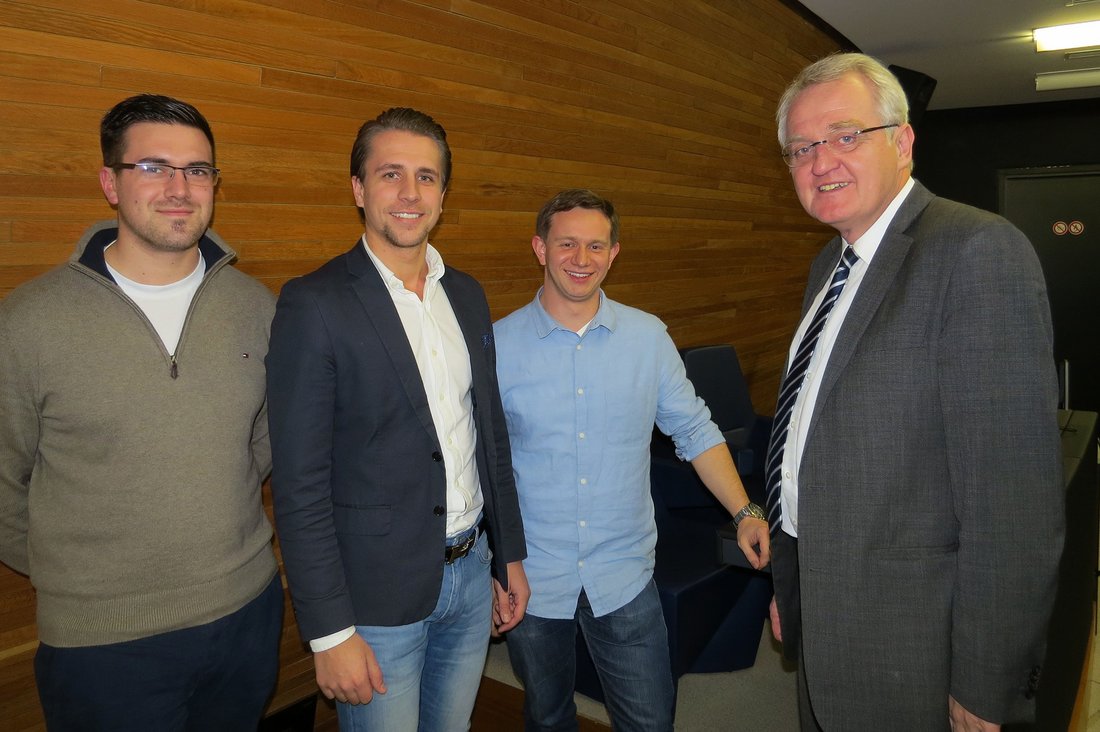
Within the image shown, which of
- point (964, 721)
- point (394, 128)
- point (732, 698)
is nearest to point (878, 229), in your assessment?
point (964, 721)

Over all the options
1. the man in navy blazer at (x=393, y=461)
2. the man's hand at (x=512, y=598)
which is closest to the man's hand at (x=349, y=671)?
the man in navy blazer at (x=393, y=461)

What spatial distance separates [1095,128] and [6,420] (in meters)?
9.75

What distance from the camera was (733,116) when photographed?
5.01 meters

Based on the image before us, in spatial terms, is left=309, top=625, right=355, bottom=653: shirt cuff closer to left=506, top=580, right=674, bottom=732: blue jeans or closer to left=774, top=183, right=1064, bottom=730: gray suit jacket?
left=506, top=580, right=674, bottom=732: blue jeans

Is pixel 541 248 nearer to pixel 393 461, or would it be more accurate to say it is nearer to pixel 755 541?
pixel 393 461

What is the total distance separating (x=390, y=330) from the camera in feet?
5.56

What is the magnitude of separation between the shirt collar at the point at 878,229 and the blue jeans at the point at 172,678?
1.53 m

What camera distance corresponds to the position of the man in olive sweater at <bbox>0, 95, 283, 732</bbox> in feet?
5.13

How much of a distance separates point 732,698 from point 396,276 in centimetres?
219

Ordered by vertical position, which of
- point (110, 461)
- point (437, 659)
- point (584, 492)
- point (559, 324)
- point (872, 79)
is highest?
point (872, 79)

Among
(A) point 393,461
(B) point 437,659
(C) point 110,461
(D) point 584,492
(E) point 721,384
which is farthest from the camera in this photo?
(E) point 721,384

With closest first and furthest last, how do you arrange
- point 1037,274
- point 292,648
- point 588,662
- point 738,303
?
point 1037,274 < point 292,648 < point 588,662 < point 738,303

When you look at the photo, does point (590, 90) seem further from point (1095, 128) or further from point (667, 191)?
point (1095, 128)

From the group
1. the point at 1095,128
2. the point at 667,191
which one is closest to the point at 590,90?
the point at 667,191
